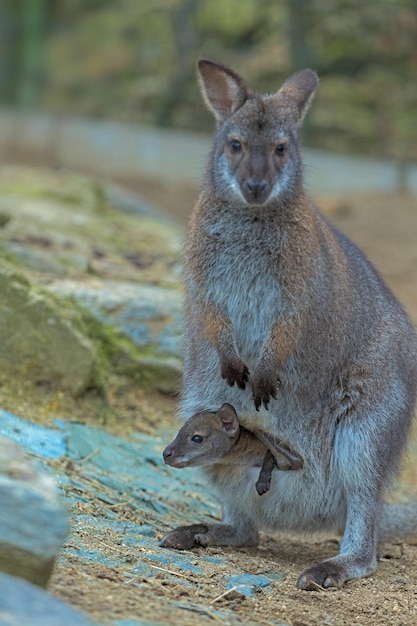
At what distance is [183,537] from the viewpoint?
196 inches

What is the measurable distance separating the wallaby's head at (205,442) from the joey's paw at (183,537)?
0.93 feet

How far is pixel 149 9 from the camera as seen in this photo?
49.4ft

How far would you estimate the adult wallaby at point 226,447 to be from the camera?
511cm

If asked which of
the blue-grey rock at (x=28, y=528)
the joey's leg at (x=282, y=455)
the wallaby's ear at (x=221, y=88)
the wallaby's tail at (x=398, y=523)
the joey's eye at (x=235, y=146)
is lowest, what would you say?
the wallaby's tail at (x=398, y=523)

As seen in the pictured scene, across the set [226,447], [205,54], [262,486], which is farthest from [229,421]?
[205,54]

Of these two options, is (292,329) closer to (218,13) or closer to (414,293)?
(414,293)

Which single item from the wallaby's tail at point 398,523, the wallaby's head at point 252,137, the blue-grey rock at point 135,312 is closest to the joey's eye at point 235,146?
the wallaby's head at point 252,137

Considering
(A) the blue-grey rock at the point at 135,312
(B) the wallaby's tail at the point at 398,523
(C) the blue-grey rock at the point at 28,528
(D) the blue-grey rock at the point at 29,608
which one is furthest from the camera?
(A) the blue-grey rock at the point at 135,312

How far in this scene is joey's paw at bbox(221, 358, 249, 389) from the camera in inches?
199

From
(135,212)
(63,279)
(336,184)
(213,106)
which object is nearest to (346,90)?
(336,184)

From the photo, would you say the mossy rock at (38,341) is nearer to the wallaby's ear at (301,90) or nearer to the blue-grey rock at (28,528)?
the wallaby's ear at (301,90)

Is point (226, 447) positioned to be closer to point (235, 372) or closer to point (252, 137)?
point (235, 372)

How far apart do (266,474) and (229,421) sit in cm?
29

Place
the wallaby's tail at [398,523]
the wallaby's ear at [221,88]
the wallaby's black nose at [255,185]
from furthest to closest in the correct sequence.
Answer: the wallaby's tail at [398,523] → the wallaby's ear at [221,88] → the wallaby's black nose at [255,185]
